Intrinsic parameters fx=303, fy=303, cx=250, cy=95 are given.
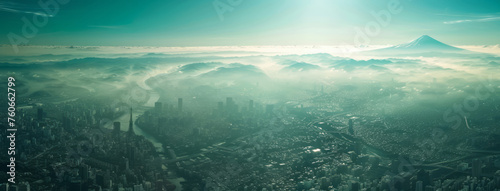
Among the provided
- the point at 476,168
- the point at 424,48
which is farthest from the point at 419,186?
the point at 424,48

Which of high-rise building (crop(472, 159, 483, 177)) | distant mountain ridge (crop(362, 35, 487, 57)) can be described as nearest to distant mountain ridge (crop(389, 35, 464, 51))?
distant mountain ridge (crop(362, 35, 487, 57))

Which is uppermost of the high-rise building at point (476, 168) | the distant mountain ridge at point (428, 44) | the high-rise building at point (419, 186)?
the distant mountain ridge at point (428, 44)

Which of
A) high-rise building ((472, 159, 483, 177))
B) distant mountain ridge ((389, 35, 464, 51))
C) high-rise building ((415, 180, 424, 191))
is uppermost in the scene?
distant mountain ridge ((389, 35, 464, 51))

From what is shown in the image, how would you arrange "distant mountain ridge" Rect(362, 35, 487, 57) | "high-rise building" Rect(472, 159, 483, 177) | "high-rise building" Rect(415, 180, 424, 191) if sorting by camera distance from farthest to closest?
"distant mountain ridge" Rect(362, 35, 487, 57)
"high-rise building" Rect(472, 159, 483, 177)
"high-rise building" Rect(415, 180, 424, 191)

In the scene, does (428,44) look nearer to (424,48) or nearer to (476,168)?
(424,48)

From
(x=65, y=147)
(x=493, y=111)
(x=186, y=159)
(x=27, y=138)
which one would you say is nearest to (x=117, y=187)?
(x=186, y=159)

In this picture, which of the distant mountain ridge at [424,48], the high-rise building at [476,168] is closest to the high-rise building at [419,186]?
the high-rise building at [476,168]

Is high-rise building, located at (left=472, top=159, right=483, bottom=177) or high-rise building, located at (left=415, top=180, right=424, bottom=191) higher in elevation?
high-rise building, located at (left=472, top=159, right=483, bottom=177)

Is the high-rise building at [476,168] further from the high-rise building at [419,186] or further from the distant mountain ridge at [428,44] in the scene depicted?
the distant mountain ridge at [428,44]

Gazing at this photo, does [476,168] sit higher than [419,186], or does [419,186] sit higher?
[476,168]

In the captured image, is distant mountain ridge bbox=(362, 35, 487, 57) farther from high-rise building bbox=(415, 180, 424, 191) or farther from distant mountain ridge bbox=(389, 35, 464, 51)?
high-rise building bbox=(415, 180, 424, 191)

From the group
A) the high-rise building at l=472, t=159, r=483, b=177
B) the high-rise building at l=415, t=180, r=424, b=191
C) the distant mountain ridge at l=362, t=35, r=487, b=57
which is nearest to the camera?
the high-rise building at l=415, t=180, r=424, b=191

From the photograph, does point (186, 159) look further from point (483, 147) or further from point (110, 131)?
point (483, 147)
